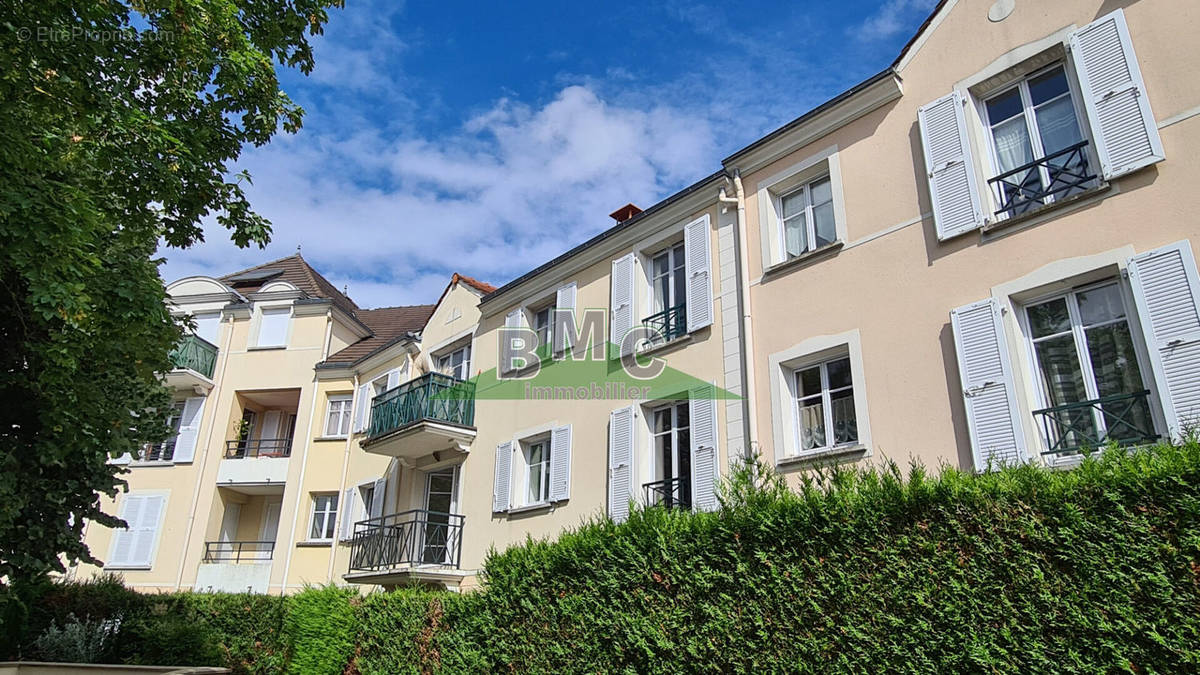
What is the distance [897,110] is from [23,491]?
11.7 m

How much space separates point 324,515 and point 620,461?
40.6 feet

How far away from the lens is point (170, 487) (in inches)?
910

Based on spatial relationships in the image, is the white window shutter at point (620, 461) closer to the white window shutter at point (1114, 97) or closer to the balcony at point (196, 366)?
the white window shutter at point (1114, 97)

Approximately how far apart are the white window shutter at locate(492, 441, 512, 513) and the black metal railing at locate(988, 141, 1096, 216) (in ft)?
31.9

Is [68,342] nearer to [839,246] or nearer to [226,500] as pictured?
[839,246]

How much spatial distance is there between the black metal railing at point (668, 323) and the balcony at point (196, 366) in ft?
55.1

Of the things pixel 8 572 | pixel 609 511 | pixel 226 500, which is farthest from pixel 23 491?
pixel 226 500

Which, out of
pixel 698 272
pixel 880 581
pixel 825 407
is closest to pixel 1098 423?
pixel 880 581

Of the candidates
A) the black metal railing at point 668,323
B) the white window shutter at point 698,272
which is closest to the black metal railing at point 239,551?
the black metal railing at point 668,323

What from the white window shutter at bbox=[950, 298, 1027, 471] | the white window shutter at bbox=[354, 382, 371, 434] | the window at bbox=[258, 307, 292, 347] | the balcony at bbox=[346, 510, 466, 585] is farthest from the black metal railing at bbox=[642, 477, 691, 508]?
the window at bbox=[258, 307, 292, 347]

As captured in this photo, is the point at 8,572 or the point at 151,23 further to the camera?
the point at 8,572

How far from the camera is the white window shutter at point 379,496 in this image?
61.4 feet

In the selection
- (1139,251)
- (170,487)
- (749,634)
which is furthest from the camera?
(170,487)

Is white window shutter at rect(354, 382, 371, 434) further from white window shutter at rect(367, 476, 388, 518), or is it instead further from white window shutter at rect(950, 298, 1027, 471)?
white window shutter at rect(950, 298, 1027, 471)
